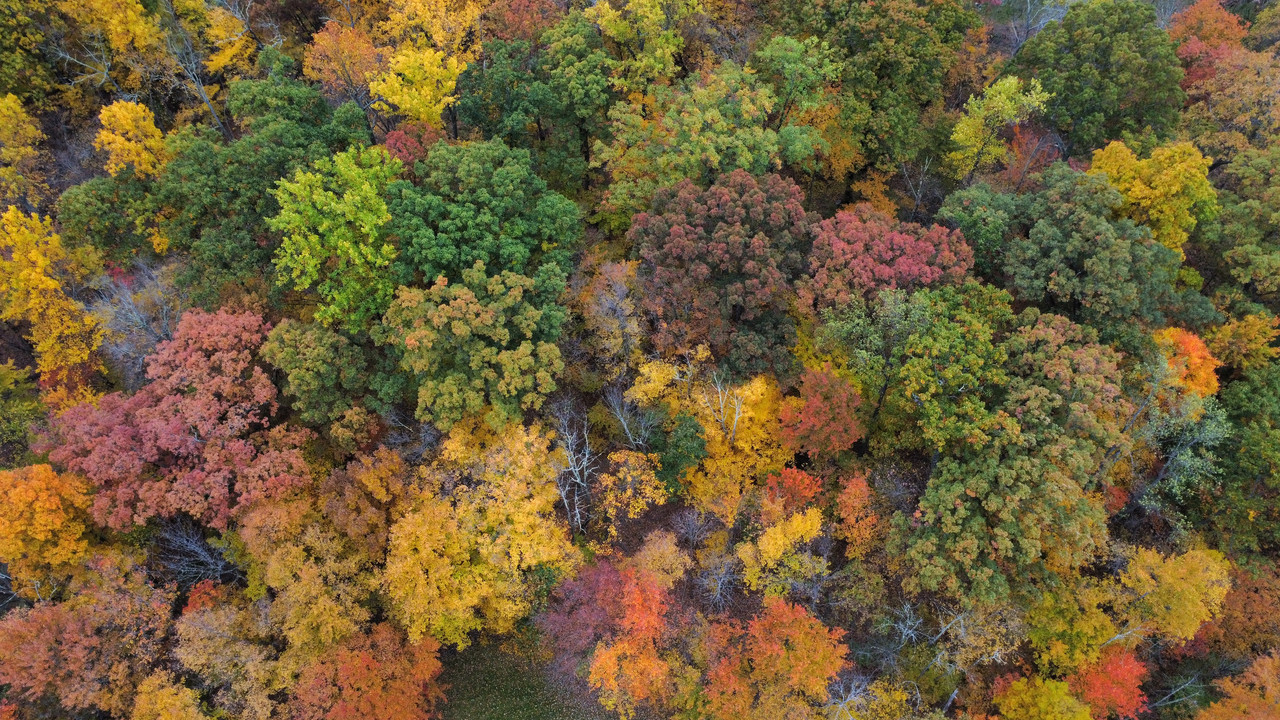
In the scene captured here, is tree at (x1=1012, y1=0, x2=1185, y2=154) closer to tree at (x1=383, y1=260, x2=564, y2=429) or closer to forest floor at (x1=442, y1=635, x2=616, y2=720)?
tree at (x1=383, y1=260, x2=564, y2=429)

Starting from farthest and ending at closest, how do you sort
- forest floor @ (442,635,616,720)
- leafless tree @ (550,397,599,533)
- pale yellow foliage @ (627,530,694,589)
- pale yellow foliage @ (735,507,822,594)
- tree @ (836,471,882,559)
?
forest floor @ (442,635,616,720) < leafless tree @ (550,397,599,533) < tree @ (836,471,882,559) < pale yellow foliage @ (627,530,694,589) < pale yellow foliage @ (735,507,822,594)

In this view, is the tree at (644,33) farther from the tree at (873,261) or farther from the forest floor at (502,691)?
the forest floor at (502,691)

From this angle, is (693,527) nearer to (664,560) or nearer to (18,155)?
(664,560)

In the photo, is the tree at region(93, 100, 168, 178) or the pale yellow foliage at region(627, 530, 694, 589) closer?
the pale yellow foliage at region(627, 530, 694, 589)

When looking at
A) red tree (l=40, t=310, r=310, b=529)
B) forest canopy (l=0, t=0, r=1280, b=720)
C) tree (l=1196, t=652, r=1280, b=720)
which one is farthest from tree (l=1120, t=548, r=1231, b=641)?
→ red tree (l=40, t=310, r=310, b=529)

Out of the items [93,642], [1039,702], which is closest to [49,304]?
[93,642]

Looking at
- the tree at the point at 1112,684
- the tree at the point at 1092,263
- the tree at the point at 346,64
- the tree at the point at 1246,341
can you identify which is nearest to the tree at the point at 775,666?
the tree at the point at 1112,684
